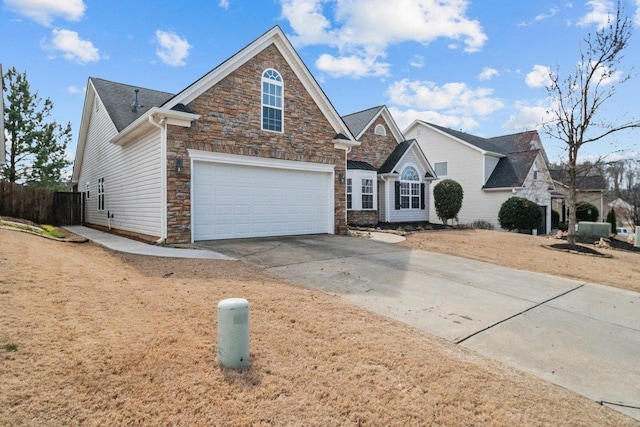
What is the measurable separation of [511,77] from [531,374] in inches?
620

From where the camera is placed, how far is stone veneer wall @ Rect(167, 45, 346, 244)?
32.1ft

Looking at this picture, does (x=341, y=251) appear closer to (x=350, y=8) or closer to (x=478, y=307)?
(x=478, y=307)

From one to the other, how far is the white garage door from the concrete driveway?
1381 millimetres

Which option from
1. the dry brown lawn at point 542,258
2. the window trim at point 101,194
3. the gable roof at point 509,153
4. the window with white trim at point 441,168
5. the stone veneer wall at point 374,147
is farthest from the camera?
the window with white trim at point 441,168

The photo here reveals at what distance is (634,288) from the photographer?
727cm

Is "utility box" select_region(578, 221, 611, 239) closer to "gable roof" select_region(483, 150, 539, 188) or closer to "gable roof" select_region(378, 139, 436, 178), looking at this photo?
"gable roof" select_region(483, 150, 539, 188)

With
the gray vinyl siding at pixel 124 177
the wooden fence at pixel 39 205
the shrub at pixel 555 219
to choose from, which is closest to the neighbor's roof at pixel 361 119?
the gray vinyl siding at pixel 124 177

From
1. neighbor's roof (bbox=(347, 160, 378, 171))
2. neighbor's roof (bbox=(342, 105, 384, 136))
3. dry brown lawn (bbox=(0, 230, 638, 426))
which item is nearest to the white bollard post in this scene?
dry brown lawn (bbox=(0, 230, 638, 426))

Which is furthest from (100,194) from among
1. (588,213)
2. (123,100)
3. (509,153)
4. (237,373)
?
(588,213)

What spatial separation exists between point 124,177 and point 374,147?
13.1m

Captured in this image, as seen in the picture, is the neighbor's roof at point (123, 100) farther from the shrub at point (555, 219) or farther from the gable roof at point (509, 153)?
the shrub at point (555, 219)

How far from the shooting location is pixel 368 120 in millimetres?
20469

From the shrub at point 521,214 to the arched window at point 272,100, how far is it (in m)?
16.1

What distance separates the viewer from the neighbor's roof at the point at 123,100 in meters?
13.9
